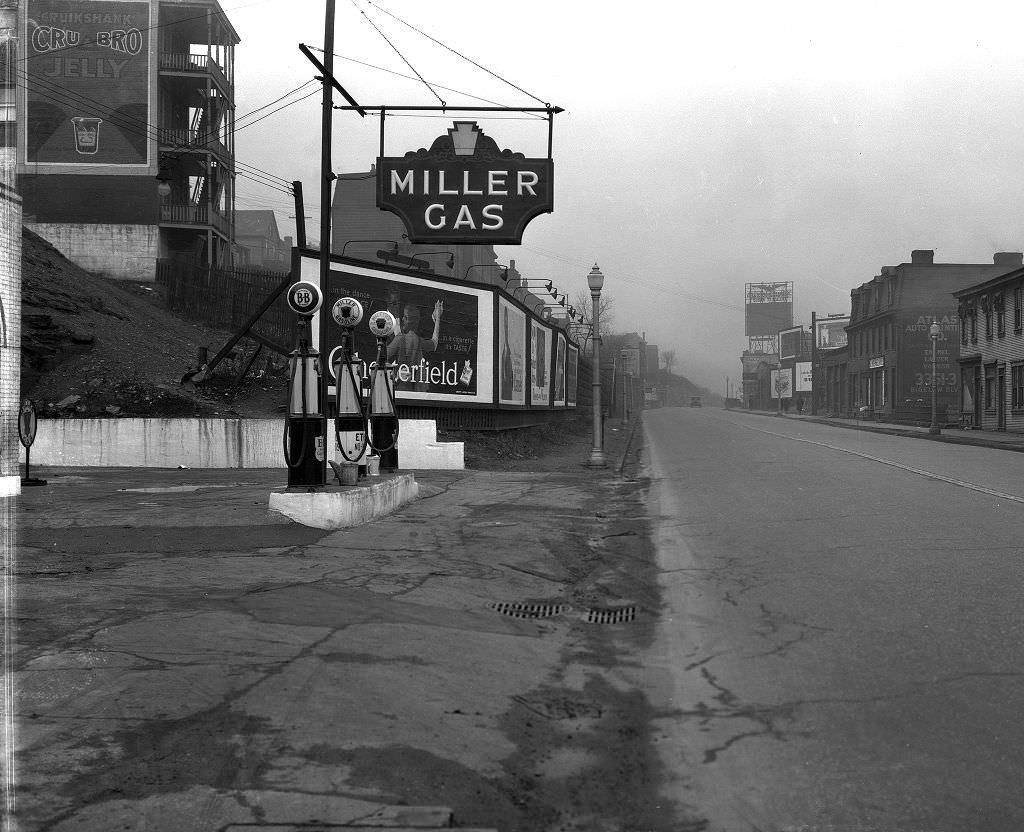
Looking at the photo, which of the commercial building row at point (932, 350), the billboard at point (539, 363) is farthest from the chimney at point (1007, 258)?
the billboard at point (539, 363)

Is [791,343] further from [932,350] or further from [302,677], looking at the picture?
[302,677]

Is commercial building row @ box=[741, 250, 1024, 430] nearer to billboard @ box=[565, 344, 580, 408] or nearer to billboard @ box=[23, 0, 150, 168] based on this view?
billboard @ box=[565, 344, 580, 408]

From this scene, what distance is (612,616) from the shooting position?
24.4 ft

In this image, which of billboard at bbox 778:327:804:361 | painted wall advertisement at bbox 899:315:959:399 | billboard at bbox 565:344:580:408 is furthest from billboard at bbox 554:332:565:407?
billboard at bbox 778:327:804:361

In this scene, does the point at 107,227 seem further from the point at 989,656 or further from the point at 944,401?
the point at 944,401

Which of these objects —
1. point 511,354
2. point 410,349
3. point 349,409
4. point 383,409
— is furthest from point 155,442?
point 511,354

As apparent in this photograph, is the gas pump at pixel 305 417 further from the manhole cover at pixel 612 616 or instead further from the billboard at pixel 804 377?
the billboard at pixel 804 377

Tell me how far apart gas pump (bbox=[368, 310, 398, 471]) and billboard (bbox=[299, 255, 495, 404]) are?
6.33m

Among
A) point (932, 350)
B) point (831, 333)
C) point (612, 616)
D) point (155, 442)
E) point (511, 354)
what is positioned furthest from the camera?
point (831, 333)

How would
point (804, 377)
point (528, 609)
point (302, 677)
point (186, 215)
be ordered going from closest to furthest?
point (302, 677), point (528, 609), point (186, 215), point (804, 377)

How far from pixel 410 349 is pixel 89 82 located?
2984 cm

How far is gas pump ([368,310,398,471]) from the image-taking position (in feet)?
46.2

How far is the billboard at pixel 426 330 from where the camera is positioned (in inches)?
834

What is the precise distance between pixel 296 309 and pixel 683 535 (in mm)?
4981
